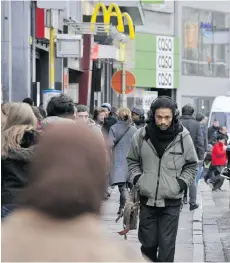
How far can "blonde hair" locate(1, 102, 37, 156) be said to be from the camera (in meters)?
6.43

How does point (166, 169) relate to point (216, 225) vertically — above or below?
above

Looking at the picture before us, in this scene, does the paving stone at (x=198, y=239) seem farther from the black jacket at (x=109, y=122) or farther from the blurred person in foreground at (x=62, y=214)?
the blurred person in foreground at (x=62, y=214)

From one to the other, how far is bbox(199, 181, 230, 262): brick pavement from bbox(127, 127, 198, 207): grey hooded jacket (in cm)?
243

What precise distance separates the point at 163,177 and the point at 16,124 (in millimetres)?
1393

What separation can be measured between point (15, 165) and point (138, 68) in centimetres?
4117

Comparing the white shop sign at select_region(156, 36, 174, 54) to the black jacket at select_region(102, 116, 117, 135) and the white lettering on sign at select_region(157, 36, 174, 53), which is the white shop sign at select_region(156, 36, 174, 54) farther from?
the black jacket at select_region(102, 116, 117, 135)

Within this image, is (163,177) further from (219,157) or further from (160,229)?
(219,157)

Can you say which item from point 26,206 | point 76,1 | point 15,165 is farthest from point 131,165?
point 76,1

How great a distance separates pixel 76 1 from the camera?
1091 inches

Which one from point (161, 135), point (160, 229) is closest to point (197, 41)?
point (161, 135)

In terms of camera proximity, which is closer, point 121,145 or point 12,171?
Result: point 12,171

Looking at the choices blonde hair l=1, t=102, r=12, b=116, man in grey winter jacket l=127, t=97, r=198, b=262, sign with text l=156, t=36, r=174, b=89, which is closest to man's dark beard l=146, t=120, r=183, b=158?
man in grey winter jacket l=127, t=97, r=198, b=262

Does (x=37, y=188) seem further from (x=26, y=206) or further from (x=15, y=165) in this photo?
(x=15, y=165)

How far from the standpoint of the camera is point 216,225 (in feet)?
41.4
